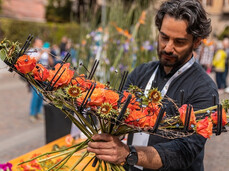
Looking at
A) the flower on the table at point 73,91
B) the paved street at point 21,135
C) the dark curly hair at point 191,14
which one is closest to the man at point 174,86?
the dark curly hair at point 191,14

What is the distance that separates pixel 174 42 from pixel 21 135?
4.62 meters

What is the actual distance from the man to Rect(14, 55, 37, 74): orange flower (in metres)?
0.34

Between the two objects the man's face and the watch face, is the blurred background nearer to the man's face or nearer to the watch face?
the man's face

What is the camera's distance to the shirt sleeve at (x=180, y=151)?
1284mm

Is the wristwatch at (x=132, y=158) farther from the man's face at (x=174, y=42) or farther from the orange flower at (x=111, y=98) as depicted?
the man's face at (x=174, y=42)

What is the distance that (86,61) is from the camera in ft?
13.5

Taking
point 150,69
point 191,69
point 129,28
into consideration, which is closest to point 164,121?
point 191,69

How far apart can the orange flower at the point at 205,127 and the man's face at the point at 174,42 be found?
44cm

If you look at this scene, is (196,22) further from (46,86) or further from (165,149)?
(46,86)

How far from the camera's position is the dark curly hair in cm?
137

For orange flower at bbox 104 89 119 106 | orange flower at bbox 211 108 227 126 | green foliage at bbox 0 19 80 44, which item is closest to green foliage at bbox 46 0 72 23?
green foliage at bbox 0 19 80 44

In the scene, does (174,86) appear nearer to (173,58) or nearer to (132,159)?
(173,58)

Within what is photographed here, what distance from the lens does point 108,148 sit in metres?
1.17

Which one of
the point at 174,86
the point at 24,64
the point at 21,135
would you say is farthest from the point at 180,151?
the point at 21,135
